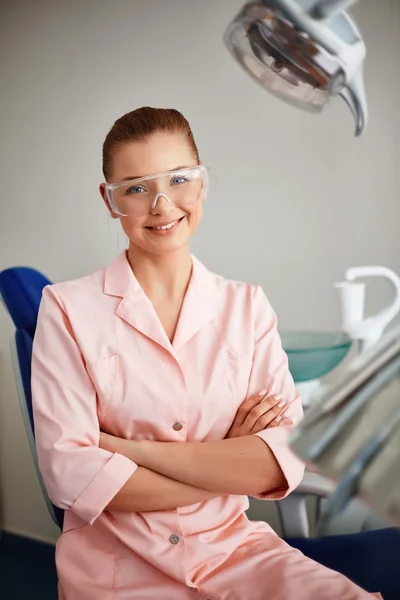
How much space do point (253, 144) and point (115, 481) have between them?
53.7 inches

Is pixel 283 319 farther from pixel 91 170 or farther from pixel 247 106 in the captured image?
pixel 91 170

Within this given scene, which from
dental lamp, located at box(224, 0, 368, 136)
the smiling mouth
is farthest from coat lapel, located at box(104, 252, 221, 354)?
dental lamp, located at box(224, 0, 368, 136)

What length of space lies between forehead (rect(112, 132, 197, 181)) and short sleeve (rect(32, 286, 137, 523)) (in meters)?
0.31

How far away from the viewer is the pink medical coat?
1.33 m

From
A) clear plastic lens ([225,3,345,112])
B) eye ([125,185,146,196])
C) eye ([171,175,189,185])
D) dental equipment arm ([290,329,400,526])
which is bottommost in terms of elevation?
dental equipment arm ([290,329,400,526])

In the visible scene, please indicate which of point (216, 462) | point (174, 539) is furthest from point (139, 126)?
point (174, 539)

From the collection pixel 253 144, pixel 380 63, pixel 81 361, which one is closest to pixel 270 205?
pixel 253 144

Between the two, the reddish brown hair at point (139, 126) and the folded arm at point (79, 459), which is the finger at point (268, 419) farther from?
the reddish brown hair at point (139, 126)

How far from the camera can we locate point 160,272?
5.08ft

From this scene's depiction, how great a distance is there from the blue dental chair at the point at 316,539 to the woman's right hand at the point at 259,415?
38cm

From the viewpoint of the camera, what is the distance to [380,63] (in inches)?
82.5

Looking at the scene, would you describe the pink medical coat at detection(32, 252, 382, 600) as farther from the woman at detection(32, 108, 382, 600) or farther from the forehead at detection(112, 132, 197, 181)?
the forehead at detection(112, 132, 197, 181)

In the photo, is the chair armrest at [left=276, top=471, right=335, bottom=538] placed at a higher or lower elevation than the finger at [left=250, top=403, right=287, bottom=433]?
lower

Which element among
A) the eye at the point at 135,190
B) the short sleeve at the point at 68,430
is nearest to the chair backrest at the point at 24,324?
the short sleeve at the point at 68,430
